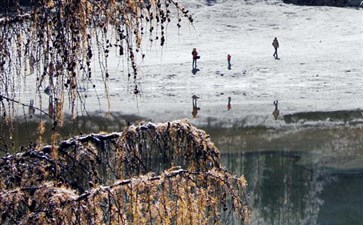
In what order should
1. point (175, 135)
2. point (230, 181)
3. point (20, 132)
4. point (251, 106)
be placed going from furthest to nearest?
point (251, 106), point (20, 132), point (175, 135), point (230, 181)

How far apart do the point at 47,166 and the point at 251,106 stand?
25.9 metres

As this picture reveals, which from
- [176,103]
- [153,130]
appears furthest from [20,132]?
[153,130]

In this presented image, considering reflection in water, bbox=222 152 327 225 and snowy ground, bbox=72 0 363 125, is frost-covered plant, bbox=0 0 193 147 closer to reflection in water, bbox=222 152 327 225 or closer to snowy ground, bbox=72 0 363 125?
reflection in water, bbox=222 152 327 225

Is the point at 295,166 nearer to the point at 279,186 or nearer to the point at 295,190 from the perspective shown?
the point at 279,186

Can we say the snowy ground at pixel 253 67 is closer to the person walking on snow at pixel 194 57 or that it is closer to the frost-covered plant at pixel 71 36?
the person walking on snow at pixel 194 57

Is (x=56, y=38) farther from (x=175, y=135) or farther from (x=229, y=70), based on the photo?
(x=229, y=70)

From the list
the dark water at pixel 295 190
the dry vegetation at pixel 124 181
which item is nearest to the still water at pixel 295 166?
the dark water at pixel 295 190

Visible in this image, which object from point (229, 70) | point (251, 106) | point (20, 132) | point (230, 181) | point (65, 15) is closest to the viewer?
point (65, 15)

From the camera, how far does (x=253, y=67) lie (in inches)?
1394

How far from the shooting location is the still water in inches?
755

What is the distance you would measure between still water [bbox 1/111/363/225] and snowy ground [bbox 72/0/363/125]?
2.03 metres

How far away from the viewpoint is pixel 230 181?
4996 mm

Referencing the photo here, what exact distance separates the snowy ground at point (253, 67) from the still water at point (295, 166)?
6.65 ft

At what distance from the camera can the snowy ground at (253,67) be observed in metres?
30.9
